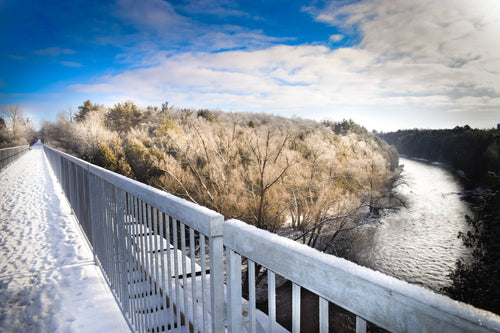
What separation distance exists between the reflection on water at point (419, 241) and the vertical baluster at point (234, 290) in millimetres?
19679

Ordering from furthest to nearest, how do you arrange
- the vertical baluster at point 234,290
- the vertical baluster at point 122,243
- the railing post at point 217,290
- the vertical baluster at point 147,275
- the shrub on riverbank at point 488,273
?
1. the shrub on riverbank at point 488,273
2. the vertical baluster at point 122,243
3. the vertical baluster at point 147,275
4. the railing post at point 217,290
5. the vertical baluster at point 234,290

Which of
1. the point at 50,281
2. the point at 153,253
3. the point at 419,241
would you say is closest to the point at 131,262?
the point at 153,253

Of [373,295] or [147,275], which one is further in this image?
[147,275]

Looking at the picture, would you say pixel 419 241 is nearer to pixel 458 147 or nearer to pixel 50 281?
pixel 50 281

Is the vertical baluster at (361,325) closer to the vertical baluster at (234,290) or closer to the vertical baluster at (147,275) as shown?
the vertical baluster at (234,290)

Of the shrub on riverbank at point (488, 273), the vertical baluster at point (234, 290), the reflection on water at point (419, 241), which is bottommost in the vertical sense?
the reflection on water at point (419, 241)

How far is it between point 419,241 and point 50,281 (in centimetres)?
2566

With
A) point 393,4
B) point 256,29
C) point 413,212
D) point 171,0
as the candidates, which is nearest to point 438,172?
point 413,212

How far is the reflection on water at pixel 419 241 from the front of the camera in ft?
61.2

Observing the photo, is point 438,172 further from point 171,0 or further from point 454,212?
point 171,0

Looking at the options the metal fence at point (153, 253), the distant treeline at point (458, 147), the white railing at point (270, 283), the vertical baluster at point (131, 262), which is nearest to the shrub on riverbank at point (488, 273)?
the metal fence at point (153, 253)

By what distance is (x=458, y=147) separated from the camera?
45.6 metres

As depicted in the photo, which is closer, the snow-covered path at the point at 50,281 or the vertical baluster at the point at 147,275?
the vertical baluster at the point at 147,275

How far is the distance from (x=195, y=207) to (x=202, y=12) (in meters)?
83.8
